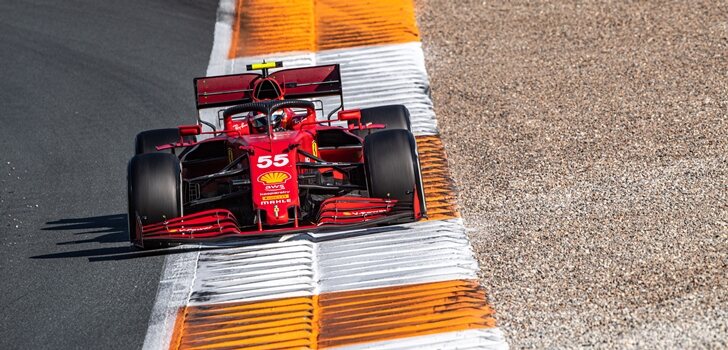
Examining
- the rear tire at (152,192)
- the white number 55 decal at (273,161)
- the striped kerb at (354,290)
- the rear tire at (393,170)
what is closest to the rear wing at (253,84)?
the striped kerb at (354,290)

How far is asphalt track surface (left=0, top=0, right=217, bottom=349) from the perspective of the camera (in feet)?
33.7

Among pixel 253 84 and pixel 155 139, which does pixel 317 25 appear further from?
pixel 155 139

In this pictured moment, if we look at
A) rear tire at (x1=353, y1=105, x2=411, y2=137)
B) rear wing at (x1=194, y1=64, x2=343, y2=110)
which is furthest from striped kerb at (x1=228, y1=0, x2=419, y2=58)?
rear tire at (x1=353, y1=105, x2=411, y2=137)

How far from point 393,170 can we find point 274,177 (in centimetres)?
107

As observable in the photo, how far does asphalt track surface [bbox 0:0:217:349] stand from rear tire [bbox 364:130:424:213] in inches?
84.7

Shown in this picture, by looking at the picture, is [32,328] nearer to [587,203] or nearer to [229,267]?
[229,267]

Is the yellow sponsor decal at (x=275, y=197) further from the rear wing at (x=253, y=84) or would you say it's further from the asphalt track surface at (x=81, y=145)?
the rear wing at (x=253, y=84)

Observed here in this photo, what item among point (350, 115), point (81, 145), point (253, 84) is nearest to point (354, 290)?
point (350, 115)

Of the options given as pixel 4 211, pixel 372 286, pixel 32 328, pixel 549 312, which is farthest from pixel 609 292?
pixel 4 211

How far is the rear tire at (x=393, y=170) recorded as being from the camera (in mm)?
10914

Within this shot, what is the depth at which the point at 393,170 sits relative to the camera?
10.9 meters

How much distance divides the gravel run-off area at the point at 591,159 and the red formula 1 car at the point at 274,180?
104cm

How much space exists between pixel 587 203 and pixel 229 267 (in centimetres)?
344

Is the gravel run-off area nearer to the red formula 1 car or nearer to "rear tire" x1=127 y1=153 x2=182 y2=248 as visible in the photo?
the red formula 1 car
